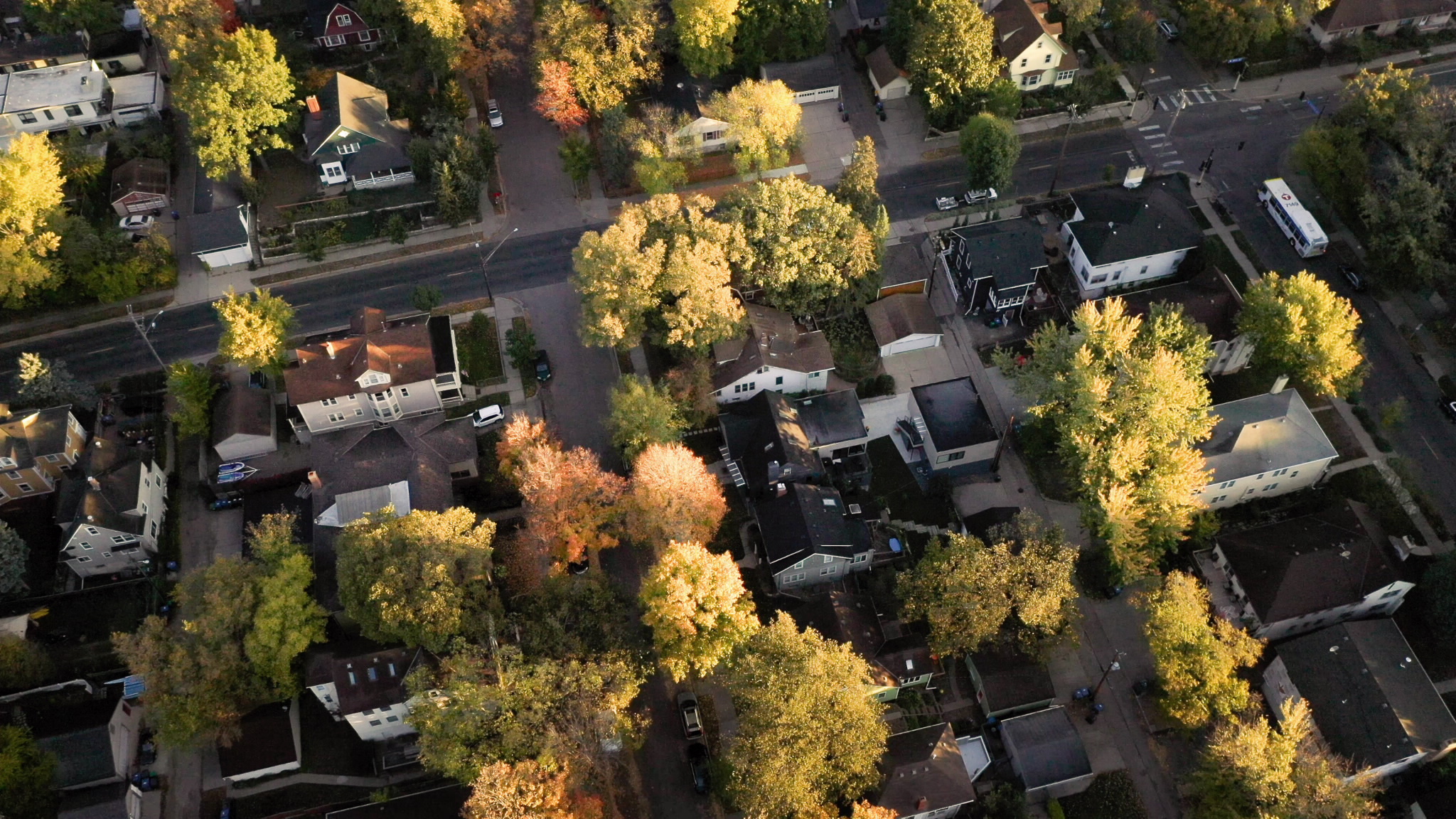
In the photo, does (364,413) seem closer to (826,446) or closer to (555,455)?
(555,455)

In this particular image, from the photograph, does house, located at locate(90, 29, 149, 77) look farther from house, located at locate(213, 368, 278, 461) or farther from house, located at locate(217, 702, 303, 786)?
house, located at locate(217, 702, 303, 786)

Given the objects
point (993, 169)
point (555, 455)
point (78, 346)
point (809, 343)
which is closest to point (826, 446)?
point (809, 343)

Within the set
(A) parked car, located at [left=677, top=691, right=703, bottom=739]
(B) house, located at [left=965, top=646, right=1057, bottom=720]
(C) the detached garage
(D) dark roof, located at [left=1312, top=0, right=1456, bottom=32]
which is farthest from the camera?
(D) dark roof, located at [left=1312, top=0, right=1456, bottom=32]

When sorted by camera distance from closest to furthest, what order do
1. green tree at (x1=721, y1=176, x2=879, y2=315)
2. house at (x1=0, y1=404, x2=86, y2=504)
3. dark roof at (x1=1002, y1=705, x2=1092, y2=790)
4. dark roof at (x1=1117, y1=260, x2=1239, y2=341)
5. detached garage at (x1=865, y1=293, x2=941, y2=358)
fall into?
dark roof at (x1=1002, y1=705, x2=1092, y2=790)
house at (x1=0, y1=404, x2=86, y2=504)
green tree at (x1=721, y1=176, x2=879, y2=315)
dark roof at (x1=1117, y1=260, x2=1239, y2=341)
detached garage at (x1=865, y1=293, x2=941, y2=358)

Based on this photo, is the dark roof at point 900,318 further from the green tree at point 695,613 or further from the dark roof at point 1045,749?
the dark roof at point 1045,749

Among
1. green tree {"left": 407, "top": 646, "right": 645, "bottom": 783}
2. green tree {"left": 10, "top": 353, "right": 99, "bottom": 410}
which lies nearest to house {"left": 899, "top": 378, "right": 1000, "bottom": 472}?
green tree {"left": 407, "top": 646, "right": 645, "bottom": 783}

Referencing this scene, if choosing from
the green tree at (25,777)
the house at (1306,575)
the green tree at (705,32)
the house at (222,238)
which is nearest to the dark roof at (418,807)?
the green tree at (25,777)
